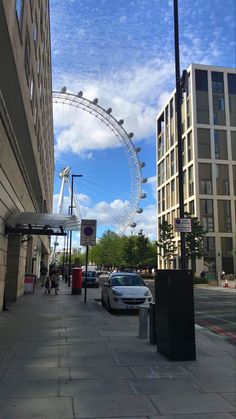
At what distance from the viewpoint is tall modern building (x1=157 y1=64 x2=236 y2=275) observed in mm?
70875

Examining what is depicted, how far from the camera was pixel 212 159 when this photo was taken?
73.1 m

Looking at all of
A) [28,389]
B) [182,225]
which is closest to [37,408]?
[28,389]

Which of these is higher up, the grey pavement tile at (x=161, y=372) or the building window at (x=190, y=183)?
the building window at (x=190, y=183)

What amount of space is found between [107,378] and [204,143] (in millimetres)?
69480

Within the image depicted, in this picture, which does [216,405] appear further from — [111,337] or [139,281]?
[139,281]

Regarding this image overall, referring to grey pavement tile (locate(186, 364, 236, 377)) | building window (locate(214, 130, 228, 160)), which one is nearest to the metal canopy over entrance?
grey pavement tile (locate(186, 364, 236, 377))

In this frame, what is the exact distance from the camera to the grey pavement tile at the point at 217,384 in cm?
621

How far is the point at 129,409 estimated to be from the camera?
525cm

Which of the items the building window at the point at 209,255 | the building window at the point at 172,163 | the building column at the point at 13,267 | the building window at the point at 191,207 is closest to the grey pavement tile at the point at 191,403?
the building column at the point at 13,267

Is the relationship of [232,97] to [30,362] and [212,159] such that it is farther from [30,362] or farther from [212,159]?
[30,362]

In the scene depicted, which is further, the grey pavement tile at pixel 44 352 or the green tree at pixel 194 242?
the green tree at pixel 194 242

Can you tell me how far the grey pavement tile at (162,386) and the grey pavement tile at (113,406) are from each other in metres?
0.36

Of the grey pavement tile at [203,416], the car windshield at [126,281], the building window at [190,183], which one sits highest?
the building window at [190,183]

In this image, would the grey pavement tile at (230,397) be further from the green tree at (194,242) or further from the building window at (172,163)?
the building window at (172,163)
